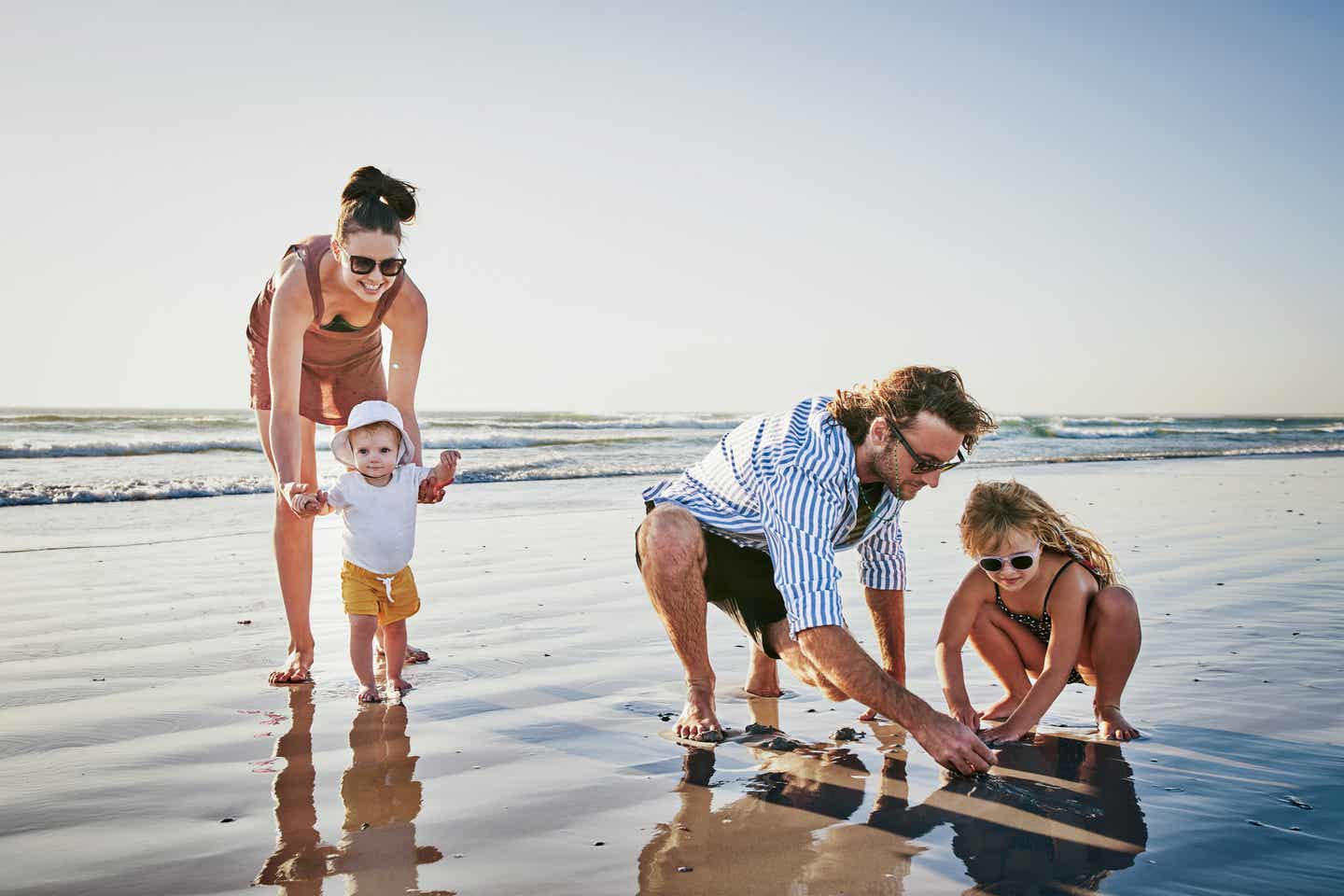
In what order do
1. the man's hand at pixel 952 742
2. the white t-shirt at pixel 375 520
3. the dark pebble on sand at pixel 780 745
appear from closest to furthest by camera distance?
the man's hand at pixel 952 742 → the dark pebble on sand at pixel 780 745 → the white t-shirt at pixel 375 520

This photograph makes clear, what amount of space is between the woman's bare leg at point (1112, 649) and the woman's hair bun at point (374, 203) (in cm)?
286

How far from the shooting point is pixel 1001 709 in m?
3.52

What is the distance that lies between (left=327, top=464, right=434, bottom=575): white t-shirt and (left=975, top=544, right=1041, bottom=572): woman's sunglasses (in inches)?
83.7

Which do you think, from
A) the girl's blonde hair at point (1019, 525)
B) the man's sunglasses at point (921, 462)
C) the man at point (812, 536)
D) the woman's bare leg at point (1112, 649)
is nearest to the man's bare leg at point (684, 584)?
the man at point (812, 536)

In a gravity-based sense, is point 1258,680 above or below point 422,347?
below

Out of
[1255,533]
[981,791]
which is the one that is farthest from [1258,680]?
[1255,533]

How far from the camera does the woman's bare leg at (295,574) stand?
13.2 feet

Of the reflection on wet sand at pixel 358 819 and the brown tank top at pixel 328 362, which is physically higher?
the brown tank top at pixel 328 362

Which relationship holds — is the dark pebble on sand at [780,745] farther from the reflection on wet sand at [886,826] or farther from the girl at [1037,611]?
the girl at [1037,611]

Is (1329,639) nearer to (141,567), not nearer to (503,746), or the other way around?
(503,746)

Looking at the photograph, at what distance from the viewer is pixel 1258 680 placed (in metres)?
3.85

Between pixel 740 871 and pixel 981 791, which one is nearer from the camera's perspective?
pixel 740 871

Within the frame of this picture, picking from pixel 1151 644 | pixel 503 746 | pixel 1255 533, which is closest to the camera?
pixel 503 746

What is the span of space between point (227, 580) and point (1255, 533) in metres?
7.34
